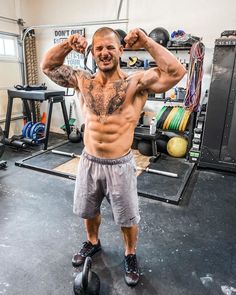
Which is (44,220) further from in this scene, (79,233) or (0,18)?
(0,18)

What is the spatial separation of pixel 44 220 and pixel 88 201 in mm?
930

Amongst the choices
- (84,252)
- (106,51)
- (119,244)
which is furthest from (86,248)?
(106,51)

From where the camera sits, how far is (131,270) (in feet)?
5.72

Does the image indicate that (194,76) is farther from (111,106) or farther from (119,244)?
(119,244)

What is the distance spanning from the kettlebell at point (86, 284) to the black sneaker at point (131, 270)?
0.80 ft

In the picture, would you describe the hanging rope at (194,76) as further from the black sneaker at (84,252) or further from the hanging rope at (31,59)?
the hanging rope at (31,59)

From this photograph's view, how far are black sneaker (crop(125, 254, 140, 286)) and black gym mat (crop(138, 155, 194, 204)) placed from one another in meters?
1.08

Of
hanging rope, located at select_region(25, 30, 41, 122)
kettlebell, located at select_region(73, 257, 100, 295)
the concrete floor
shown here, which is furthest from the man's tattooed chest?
hanging rope, located at select_region(25, 30, 41, 122)

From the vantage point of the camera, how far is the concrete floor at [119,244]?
1.69m

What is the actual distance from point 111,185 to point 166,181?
1.86m

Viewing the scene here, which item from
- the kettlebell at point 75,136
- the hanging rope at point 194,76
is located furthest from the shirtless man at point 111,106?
the kettlebell at point 75,136

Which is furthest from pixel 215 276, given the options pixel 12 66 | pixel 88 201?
pixel 12 66

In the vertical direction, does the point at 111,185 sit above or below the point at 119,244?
above

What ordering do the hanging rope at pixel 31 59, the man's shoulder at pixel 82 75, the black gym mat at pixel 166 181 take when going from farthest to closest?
A: the hanging rope at pixel 31 59, the black gym mat at pixel 166 181, the man's shoulder at pixel 82 75
